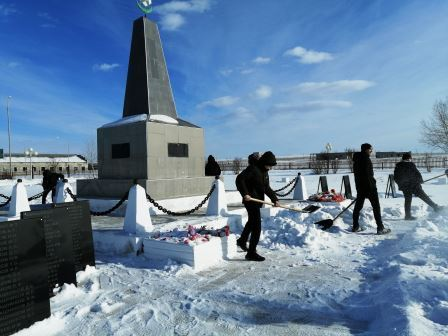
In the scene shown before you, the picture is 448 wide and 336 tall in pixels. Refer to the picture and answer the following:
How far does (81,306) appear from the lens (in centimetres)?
429

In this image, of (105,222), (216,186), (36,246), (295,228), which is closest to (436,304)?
(295,228)

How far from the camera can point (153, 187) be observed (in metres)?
10.4

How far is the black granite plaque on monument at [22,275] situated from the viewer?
3.57 metres

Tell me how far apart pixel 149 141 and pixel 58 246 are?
6.12 meters

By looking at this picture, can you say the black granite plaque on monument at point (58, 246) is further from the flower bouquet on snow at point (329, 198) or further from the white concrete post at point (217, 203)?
the flower bouquet on snow at point (329, 198)

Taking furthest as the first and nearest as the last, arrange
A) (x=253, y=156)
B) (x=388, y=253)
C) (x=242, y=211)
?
(x=242, y=211)
(x=253, y=156)
(x=388, y=253)

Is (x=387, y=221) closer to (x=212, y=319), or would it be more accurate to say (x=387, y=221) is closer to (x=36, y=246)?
(x=212, y=319)

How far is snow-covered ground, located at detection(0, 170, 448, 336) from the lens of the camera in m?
3.62

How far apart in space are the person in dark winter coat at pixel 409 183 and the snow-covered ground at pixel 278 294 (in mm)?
2408

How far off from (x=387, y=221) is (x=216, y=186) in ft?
14.7

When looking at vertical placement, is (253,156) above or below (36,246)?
above

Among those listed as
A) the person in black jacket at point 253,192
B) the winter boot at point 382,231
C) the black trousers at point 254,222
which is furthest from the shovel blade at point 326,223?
the black trousers at point 254,222

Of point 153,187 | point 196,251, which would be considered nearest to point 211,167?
point 153,187

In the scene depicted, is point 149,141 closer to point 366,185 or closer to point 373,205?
point 366,185
